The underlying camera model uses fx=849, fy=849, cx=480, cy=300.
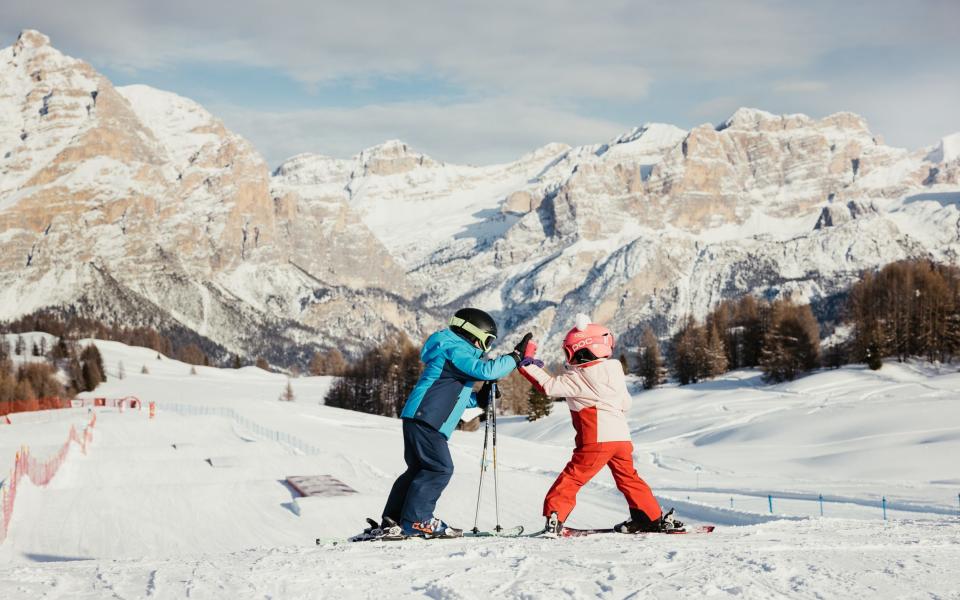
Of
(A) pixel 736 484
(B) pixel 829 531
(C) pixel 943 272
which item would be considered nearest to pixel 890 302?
(C) pixel 943 272

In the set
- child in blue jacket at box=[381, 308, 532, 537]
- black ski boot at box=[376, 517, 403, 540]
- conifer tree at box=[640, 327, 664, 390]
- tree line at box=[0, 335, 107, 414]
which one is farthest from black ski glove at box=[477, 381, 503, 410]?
conifer tree at box=[640, 327, 664, 390]

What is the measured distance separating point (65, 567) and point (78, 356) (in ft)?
442

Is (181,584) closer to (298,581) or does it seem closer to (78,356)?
(298,581)

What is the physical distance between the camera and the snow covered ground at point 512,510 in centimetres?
570

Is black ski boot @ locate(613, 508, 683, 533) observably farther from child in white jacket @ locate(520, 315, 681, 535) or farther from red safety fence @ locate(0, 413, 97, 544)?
red safety fence @ locate(0, 413, 97, 544)

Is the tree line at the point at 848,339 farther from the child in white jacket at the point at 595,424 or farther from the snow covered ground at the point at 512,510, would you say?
the child in white jacket at the point at 595,424

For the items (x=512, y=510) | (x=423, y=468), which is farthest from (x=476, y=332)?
(x=512, y=510)

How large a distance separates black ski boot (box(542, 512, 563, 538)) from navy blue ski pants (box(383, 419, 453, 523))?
41.9 inches

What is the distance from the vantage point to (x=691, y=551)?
6.59 m

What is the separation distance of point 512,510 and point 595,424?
466 inches

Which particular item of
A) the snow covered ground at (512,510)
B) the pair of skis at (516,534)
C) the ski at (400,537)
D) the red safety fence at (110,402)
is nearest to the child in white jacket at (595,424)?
the pair of skis at (516,534)

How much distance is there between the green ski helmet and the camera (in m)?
8.23

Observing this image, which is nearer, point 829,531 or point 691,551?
point 691,551

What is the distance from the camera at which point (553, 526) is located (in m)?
8.14
